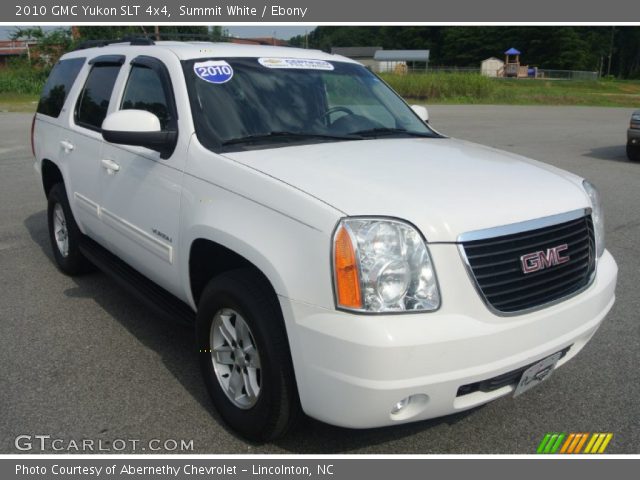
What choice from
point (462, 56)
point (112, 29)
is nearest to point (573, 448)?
point (112, 29)

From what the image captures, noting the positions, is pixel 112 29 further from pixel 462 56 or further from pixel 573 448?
pixel 462 56

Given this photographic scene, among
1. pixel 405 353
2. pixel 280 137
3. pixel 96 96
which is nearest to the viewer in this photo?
pixel 405 353

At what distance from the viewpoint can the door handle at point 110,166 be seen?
156 inches

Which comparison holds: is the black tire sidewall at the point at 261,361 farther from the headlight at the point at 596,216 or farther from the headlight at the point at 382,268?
the headlight at the point at 596,216

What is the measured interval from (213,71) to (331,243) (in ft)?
5.70

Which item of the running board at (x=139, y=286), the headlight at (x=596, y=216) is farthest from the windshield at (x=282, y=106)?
the headlight at (x=596, y=216)

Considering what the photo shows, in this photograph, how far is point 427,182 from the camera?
2.72 m

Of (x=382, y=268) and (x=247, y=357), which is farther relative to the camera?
(x=247, y=357)

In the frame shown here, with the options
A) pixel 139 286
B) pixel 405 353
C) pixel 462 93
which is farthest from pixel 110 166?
pixel 462 93

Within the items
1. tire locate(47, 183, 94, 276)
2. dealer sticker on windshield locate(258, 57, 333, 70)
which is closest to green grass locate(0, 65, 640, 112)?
tire locate(47, 183, 94, 276)

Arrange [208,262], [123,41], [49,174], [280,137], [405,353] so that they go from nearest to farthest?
[405,353], [208,262], [280,137], [123,41], [49,174]

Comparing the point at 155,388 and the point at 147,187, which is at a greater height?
the point at 147,187

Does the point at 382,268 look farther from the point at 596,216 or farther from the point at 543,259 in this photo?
the point at 596,216

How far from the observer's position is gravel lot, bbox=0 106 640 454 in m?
3.03
